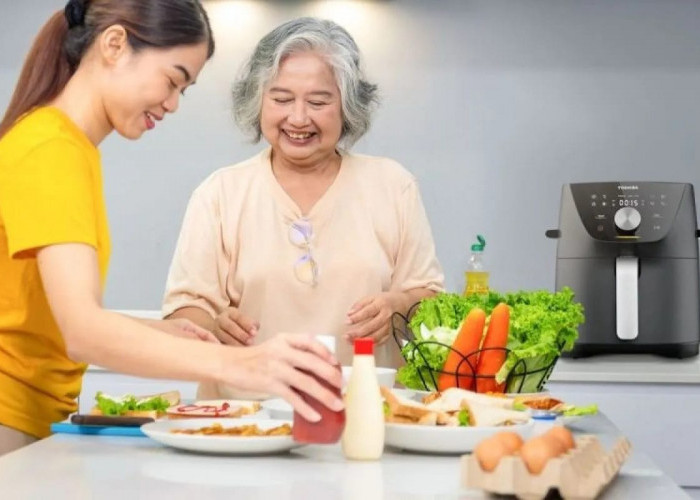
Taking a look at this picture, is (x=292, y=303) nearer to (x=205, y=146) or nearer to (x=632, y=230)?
(x=632, y=230)

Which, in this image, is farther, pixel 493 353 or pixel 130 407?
pixel 493 353

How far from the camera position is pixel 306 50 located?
246cm

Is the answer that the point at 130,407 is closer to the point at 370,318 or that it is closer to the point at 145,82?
the point at 145,82

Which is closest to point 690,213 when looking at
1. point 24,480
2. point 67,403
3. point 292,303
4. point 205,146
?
point 292,303

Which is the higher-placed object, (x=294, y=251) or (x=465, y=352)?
(x=294, y=251)

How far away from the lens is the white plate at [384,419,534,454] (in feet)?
4.98

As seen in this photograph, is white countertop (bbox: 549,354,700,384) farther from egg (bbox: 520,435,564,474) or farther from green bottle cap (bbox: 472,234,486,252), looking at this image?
egg (bbox: 520,435,564,474)

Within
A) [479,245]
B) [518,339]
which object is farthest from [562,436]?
[479,245]

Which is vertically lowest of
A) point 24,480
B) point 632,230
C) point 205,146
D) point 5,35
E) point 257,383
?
point 24,480

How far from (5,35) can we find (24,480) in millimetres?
2482

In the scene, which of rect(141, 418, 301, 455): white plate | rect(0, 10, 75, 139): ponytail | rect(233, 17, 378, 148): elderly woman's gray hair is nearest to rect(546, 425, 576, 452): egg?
rect(141, 418, 301, 455): white plate

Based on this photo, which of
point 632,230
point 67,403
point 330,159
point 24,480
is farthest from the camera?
point 632,230

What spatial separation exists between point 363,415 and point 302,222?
1.07m

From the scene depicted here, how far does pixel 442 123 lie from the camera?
348 cm
